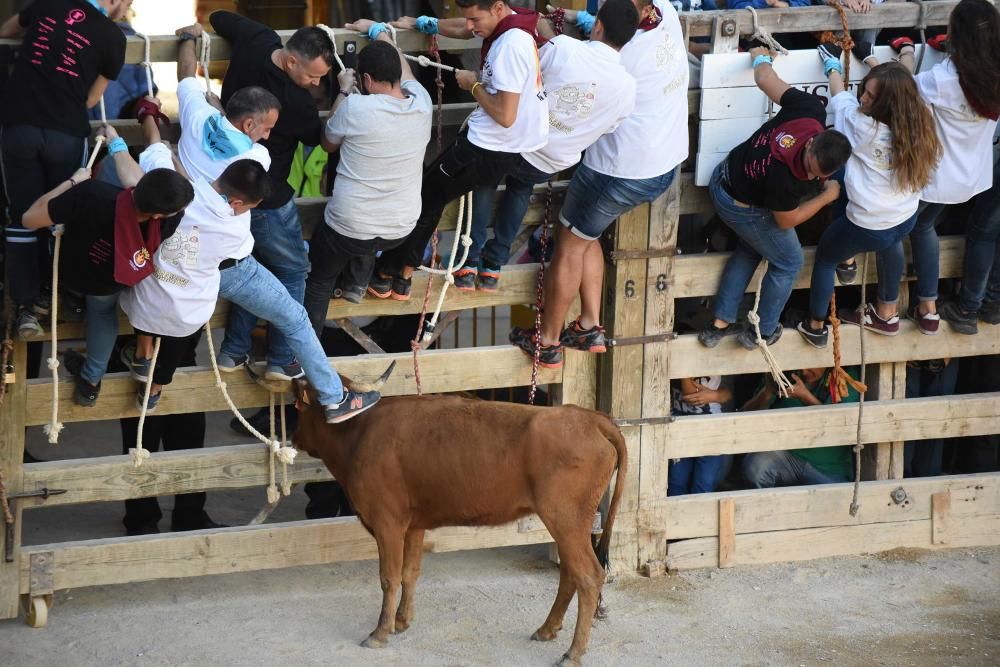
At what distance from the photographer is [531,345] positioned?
7000 millimetres

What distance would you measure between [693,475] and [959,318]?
1.76 meters

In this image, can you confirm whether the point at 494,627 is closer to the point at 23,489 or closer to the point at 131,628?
the point at 131,628

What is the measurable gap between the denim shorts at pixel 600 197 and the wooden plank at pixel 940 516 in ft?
8.55

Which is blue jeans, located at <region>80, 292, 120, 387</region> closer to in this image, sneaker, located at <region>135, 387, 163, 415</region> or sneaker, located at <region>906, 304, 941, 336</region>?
sneaker, located at <region>135, 387, 163, 415</region>

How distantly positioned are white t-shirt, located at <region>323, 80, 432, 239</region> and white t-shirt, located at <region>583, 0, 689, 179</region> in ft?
3.18

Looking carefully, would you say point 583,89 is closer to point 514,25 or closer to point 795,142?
point 514,25

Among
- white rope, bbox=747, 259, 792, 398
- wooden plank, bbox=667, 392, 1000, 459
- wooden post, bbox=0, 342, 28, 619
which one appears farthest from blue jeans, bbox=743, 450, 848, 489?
wooden post, bbox=0, 342, 28, 619

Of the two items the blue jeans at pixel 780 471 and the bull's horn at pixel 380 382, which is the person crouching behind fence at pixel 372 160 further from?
the blue jeans at pixel 780 471

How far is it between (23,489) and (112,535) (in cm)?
116

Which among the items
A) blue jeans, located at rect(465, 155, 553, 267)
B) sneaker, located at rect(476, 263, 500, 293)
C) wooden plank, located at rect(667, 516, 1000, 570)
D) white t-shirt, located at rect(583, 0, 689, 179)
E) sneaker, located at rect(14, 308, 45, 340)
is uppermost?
white t-shirt, located at rect(583, 0, 689, 179)

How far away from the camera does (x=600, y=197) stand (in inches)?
261

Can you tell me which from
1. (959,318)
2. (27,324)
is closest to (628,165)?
(959,318)

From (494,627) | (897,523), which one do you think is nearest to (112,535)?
(494,627)

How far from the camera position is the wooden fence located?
654cm
